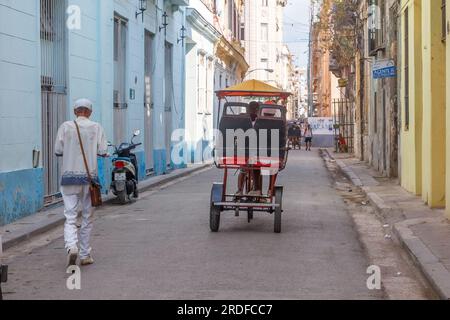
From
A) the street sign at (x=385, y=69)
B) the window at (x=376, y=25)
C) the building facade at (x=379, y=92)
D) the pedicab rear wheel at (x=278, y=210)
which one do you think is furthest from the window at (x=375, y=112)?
the pedicab rear wheel at (x=278, y=210)

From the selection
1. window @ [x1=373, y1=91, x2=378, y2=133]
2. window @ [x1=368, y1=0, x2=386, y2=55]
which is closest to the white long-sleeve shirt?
window @ [x1=368, y1=0, x2=386, y2=55]

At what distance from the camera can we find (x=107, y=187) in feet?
55.8

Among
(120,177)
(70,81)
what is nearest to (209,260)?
(120,177)

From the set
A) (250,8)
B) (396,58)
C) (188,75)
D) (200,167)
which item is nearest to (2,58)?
(396,58)

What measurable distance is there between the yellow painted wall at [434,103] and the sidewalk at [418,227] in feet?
1.46

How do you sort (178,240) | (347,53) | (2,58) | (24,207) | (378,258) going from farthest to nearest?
(347,53) < (24,207) < (2,58) < (178,240) < (378,258)

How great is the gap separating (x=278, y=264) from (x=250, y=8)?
247 feet

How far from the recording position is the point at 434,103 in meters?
13.4

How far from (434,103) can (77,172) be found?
708cm

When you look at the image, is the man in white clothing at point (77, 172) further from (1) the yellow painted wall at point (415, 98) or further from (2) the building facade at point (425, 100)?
(1) the yellow painted wall at point (415, 98)

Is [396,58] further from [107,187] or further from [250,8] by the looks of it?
[250,8]

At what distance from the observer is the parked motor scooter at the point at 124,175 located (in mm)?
15195

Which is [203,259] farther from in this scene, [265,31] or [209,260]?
[265,31]

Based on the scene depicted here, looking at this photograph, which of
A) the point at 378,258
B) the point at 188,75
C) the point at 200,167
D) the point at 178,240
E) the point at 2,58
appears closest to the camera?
the point at 378,258
